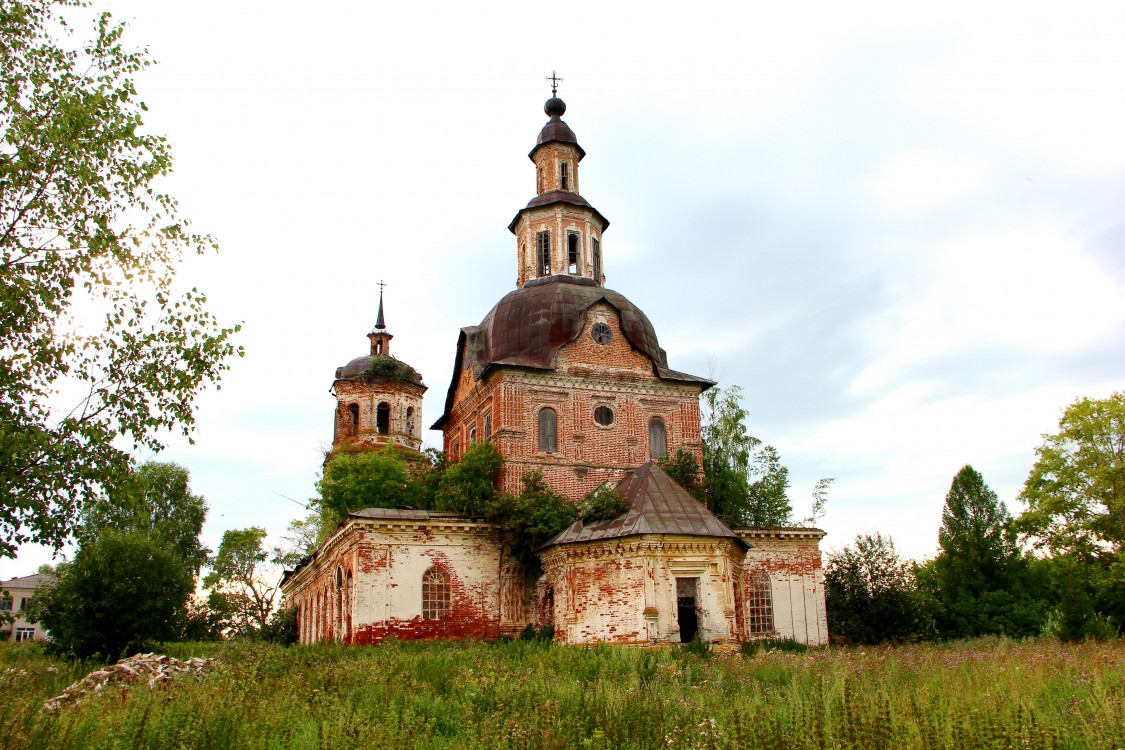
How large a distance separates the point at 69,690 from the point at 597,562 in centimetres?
1322

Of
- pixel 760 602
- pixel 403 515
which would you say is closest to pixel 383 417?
pixel 403 515

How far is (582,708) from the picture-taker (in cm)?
881

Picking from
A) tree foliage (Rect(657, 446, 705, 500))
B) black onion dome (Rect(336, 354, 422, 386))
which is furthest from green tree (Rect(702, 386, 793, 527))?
black onion dome (Rect(336, 354, 422, 386))

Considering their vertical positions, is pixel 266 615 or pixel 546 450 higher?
pixel 546 450

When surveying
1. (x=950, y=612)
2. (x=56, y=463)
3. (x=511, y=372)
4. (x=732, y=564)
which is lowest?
(x=950, y=612)

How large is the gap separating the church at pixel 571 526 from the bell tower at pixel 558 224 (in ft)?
0.16

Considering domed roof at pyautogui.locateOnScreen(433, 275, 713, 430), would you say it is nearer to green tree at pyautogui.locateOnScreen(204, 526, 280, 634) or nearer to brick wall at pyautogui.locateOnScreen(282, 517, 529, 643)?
brick wall at pyautogui.locateOnScreen(282, 517, 529, 643)

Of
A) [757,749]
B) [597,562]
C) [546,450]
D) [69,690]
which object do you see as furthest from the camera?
[546,450]

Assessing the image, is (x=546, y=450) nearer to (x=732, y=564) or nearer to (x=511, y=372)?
(x=511, y=372)

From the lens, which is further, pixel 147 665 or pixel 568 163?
pixel 568 163

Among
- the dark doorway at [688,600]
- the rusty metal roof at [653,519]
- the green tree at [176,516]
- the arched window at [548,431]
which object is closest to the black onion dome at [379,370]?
the green tree at [176,516]

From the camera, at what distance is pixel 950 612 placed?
4194 centimetres

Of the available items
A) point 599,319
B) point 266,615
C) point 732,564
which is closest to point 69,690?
point 732,564

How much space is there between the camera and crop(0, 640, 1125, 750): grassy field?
719 cm
